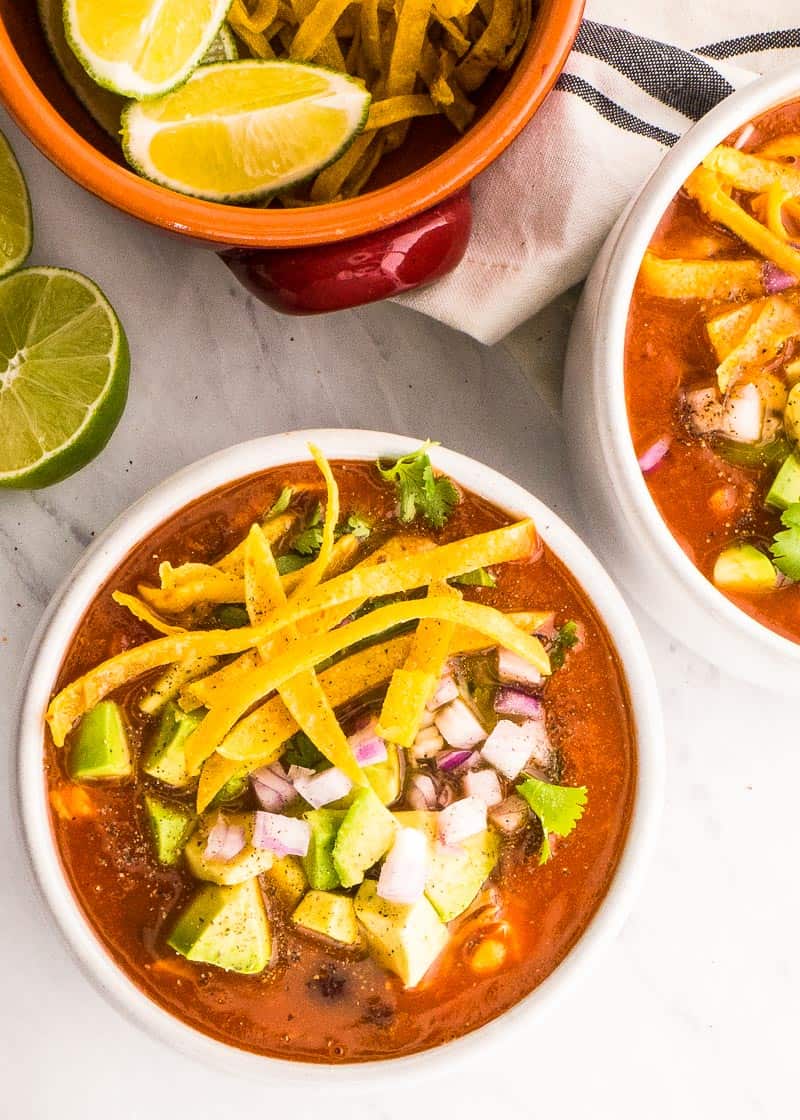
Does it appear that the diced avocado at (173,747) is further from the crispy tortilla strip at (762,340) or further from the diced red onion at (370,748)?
the crispy tortilla strip at (762,340)

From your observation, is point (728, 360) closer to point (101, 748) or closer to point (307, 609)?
point (307, 609)

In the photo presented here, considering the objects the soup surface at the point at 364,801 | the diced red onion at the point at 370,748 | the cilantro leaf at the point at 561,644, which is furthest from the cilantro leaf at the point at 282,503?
the cilantro leaf at the point at 561,644

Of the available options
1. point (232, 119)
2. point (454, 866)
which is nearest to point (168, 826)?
point (454, 866)

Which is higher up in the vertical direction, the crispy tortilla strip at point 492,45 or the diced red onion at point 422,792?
the crispy tortilla strip at point 492,45

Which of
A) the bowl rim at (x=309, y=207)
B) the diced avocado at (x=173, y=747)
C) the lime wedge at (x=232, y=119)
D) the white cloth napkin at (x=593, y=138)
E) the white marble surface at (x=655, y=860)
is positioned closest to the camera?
the bowl rim at (x=309, y=207)

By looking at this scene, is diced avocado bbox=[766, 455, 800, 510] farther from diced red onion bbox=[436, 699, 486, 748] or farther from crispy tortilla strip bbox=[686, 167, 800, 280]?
diced red onion bbox=[436, 699, 486, 748]

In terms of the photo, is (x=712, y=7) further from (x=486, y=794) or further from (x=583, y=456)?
(x=486, y=794)

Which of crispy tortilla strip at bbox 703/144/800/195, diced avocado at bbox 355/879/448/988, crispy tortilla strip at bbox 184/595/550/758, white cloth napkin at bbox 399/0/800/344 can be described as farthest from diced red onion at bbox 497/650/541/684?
crispy tortilla strip at bbox 703/144/800/195
